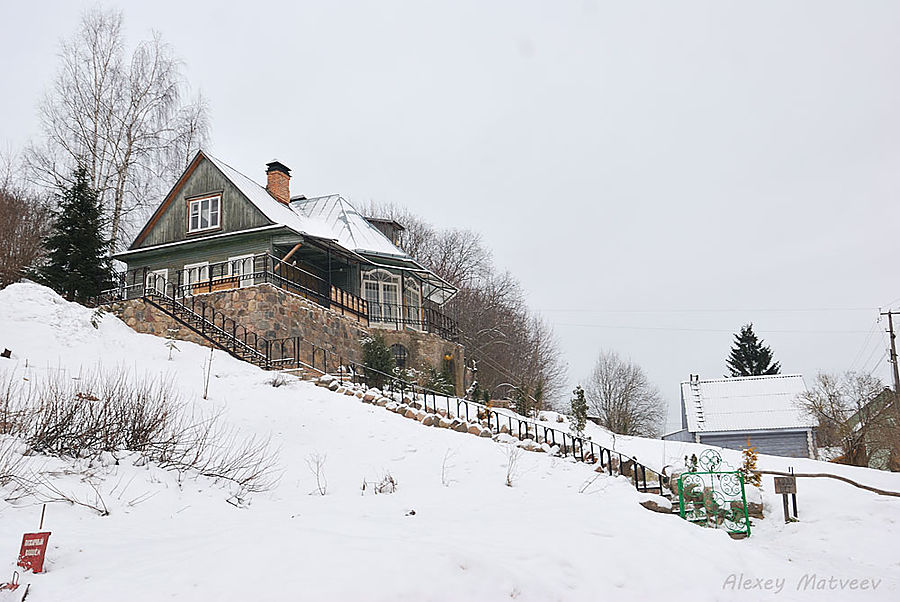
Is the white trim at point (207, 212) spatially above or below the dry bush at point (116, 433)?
above

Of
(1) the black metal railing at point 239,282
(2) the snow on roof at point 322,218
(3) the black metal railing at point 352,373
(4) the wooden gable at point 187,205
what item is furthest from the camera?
(2) the snow on roof at point 322,218

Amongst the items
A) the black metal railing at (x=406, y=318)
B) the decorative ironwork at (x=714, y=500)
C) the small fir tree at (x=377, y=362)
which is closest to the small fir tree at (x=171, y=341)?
the small fir tree at (x=377, y=362)

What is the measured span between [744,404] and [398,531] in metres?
30.2

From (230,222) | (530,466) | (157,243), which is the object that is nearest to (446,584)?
(530,466)

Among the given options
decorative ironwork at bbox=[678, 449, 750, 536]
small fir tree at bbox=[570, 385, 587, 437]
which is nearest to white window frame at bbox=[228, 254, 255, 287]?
small fir tree at bbox=[570, 385, 587, 437]

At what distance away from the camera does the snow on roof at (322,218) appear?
24609mm

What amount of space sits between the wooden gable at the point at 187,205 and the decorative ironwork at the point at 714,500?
17.4 metres

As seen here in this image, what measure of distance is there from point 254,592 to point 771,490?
436 inches

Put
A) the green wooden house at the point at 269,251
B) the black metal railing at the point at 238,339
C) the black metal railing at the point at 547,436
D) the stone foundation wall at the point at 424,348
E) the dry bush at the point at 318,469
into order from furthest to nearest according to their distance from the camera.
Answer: the stone foundation wall at the point at 424,348
the green wooden house at the point at 269,251
the black metal railing at the point at 238,339
the black metal railing at the point at 547,436
the dry bush at the point at 318,469

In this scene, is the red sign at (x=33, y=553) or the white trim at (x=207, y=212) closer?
the red sign at (x=33, y=553)

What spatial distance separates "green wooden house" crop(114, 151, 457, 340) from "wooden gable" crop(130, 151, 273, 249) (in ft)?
0.12

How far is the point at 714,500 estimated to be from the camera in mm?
11133

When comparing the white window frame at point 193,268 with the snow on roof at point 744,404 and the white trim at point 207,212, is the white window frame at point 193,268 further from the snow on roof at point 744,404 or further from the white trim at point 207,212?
the snow on roof at point 744,404

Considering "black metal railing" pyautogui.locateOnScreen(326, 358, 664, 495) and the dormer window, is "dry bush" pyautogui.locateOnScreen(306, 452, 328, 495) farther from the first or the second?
the dormer window
